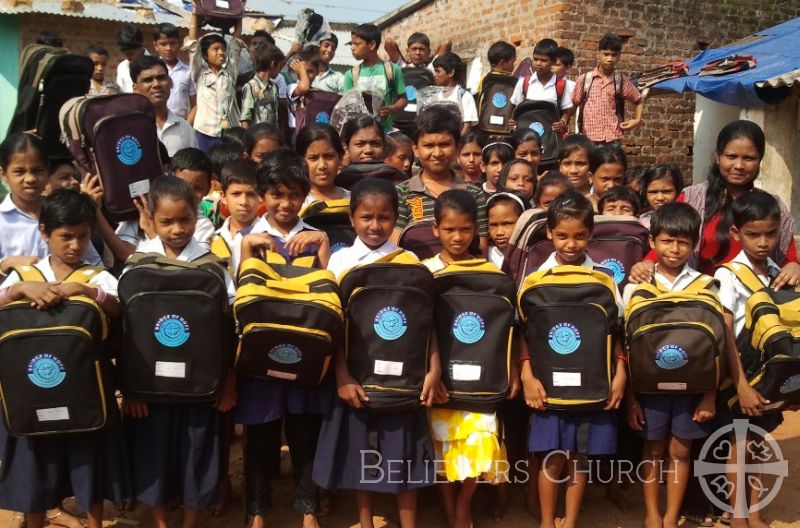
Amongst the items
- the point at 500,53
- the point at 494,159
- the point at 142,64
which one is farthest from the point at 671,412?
the point at 500,53

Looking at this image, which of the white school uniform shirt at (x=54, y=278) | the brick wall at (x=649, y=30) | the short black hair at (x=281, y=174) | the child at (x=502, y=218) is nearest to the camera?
the white school uniform shirt at (x=54, y=278)

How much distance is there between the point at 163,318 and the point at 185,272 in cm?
20

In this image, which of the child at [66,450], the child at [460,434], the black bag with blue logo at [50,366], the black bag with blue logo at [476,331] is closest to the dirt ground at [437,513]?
the child at [460,434]

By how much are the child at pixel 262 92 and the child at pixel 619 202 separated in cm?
346

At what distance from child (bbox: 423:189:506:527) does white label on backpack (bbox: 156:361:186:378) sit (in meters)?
1.11

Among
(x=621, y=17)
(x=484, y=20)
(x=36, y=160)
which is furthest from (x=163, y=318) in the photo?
(x=484, y=20)

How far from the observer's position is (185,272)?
9.89ft

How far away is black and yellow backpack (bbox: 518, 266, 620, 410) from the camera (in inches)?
126

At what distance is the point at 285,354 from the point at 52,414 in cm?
91

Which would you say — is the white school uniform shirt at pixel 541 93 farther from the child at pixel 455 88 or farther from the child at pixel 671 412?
the child at pixel 671 412

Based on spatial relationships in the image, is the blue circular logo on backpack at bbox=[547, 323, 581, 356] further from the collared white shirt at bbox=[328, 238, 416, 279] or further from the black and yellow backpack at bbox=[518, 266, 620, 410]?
the collared white shirt at bbox=[328, 238, 416, 279]

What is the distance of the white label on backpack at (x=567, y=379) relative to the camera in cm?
322

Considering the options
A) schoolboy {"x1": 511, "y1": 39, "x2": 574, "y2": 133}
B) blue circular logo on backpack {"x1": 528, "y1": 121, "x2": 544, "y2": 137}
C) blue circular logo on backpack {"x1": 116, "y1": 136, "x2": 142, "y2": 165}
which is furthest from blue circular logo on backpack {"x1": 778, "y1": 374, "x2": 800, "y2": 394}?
schoolboy {"x1": 511, "y1": 39, "x2": 574, "y2": 133}

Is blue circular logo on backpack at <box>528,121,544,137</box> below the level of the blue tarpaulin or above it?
below
